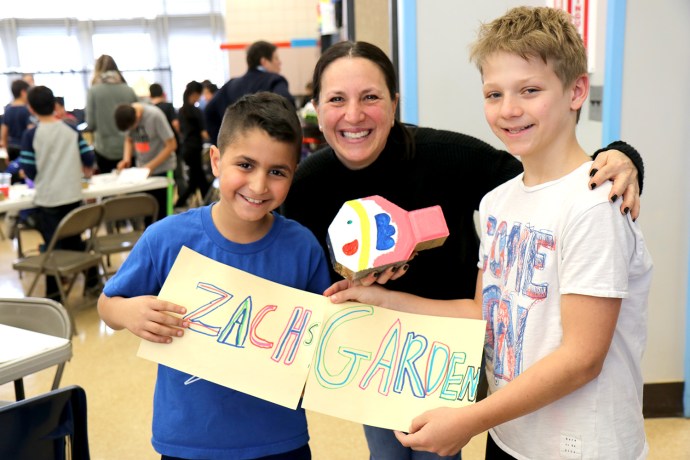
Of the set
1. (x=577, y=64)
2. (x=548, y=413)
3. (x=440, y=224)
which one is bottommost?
(x=548, y=413)

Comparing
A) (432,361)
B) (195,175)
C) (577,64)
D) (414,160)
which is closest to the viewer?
(577,64)

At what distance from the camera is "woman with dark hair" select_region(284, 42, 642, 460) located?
4.60ft

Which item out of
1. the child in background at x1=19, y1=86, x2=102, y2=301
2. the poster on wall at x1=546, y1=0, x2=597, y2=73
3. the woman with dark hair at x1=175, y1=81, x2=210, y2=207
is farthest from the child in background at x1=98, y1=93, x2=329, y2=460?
the woman with dark hair at x1=175, y1=81, x2=210, y2=207

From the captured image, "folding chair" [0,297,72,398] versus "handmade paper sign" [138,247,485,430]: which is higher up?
"handmade paper sign" [138,247,485,430]

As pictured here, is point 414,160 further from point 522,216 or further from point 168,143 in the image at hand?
point 168,143

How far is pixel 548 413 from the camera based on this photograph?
1107 mm

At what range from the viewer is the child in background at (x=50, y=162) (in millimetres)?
4355

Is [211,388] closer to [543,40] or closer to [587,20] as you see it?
[543,40]

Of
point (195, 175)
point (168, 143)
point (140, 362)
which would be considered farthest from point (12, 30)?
point (140, 362)

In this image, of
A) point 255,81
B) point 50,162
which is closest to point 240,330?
point 50,162

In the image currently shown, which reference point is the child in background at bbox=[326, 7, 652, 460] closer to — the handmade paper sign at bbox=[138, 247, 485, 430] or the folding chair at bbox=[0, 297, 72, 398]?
the handmade paper sign at bbox=[138, 247, 485, 430]

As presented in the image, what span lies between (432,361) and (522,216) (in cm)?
31

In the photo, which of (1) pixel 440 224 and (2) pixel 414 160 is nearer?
(1) pixel 440 224

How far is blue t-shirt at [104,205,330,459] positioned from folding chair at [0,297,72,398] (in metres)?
0.84
